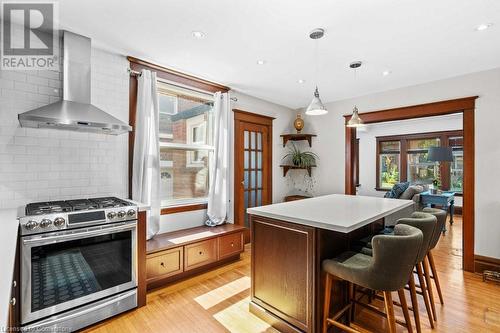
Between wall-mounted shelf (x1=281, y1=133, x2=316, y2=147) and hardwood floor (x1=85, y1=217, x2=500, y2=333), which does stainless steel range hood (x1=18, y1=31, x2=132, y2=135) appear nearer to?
hardwood floor (x1=85, y1=217, x2=500, y2=333)

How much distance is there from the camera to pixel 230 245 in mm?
3473

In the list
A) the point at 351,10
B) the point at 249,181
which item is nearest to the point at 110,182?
the point at 249,181

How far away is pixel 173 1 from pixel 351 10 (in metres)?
1.42

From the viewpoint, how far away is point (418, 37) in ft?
8.05

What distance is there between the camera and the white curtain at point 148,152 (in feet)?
9.60

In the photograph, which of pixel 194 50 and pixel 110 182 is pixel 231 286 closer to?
pixel 110 182

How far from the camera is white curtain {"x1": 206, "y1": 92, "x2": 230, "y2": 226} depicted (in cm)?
373

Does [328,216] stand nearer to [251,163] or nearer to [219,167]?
[219,167]

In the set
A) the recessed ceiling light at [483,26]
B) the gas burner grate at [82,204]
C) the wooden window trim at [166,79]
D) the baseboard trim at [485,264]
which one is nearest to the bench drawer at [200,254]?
the wooden window trim at [166,79]

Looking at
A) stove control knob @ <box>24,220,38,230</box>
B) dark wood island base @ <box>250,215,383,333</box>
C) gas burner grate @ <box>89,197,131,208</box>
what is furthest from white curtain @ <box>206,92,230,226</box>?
stove control knob @ <box>24,220,38,230</box>

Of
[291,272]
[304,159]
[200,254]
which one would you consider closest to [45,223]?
[200,254]
